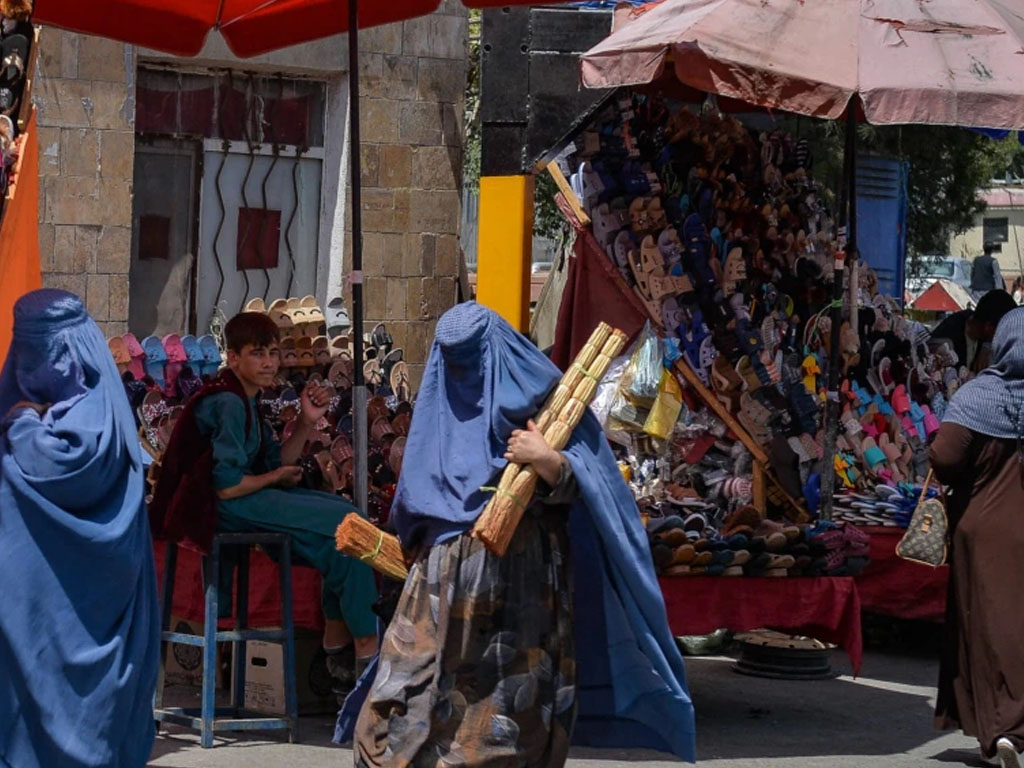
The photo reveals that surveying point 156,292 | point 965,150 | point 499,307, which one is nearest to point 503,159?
point 499,307

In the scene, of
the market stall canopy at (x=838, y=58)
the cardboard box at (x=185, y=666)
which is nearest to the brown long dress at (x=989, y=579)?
the market stall canopy at (x=838, y=58)

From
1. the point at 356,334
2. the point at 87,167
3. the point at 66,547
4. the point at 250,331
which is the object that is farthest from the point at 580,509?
the point at 87,167

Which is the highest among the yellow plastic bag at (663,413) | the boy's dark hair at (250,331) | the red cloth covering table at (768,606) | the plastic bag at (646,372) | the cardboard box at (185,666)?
the boy's dark hair at (250,331)

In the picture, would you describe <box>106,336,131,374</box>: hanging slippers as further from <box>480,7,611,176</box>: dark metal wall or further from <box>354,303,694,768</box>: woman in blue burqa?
<box>480,7,611,176</box>: dark metal wall

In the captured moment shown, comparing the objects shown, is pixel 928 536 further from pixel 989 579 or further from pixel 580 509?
pixel 580 509

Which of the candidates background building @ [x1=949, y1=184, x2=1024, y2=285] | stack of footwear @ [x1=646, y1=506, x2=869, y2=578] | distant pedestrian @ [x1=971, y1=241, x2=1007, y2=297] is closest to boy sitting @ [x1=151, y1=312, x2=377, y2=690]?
stack of footwear @ [x1=646, y1=506, x2=869, y2=578]

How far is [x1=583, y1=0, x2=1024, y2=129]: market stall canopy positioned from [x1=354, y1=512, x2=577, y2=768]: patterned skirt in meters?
2.38

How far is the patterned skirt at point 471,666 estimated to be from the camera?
16.3 feet

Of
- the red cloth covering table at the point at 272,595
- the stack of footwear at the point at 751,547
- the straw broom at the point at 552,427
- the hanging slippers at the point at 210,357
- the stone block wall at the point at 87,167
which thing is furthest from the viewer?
the stone block wall at the point at 87,167

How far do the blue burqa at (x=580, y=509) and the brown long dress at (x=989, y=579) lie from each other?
1.90 m

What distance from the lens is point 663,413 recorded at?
320 inches

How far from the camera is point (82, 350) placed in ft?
16.5

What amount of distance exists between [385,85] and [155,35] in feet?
11.9

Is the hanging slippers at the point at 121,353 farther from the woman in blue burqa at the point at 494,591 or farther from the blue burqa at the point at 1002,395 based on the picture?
the blue burqa at the point at 1002,395
